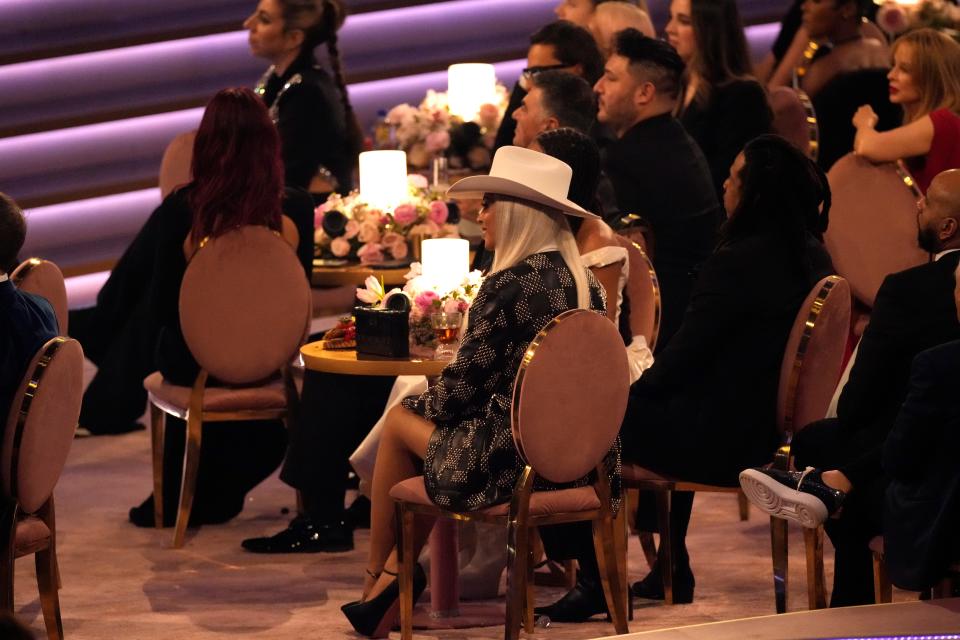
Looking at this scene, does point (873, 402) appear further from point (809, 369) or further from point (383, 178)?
point (383, 178)

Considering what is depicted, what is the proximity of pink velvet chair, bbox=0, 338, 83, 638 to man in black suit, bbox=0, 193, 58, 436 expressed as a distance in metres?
0.05

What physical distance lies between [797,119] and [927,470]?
3.28 m

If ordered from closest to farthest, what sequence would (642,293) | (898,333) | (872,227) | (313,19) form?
(898,333) < (642,293) < (872,227) < (313,19)

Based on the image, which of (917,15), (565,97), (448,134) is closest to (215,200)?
(565,97)

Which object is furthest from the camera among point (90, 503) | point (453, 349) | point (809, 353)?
point (90, 503)

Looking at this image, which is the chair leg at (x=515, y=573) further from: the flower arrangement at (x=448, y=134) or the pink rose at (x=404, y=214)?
the flower arrangement at (x=448, y=134)

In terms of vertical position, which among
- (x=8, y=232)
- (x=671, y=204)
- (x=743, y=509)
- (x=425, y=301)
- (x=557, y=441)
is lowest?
(x=743, y=509)

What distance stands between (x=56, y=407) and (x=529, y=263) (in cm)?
116

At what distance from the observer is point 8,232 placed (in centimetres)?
394

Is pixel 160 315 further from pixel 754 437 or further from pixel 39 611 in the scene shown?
pixel 754 437

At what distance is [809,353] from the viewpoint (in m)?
4.20

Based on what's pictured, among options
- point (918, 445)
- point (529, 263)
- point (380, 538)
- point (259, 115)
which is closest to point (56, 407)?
point (380, 538)

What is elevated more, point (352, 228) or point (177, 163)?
point (177, 163)

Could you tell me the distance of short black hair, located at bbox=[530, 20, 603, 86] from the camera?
6336 mm
